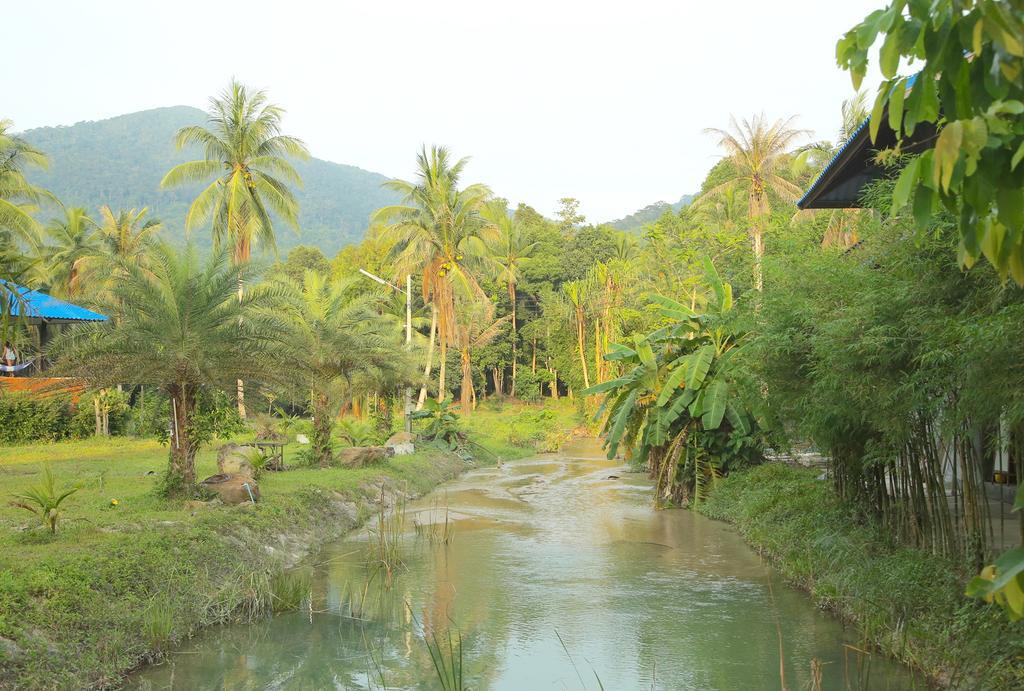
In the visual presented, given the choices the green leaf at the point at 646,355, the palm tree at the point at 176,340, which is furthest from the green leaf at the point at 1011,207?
the green leaf at the point at 646,355

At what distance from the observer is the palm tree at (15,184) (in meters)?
22.2

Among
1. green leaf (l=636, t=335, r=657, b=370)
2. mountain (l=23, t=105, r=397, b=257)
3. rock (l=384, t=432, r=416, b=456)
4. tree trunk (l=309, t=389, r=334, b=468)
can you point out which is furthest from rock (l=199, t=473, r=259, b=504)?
mountain (l=23, t=105, r=397, b=257)

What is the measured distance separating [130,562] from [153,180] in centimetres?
14033

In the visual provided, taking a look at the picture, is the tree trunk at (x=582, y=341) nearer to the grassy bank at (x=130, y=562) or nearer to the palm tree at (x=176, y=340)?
the grassy bank at (x=130, y=562)

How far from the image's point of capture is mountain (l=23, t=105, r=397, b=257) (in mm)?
122000

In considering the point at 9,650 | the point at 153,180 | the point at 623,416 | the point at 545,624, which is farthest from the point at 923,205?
the point at 153,180

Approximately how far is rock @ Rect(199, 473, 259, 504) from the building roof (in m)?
9.35

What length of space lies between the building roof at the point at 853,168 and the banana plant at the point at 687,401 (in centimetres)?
348

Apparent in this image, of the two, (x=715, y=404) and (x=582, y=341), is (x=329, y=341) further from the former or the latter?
(x=582, y=341)

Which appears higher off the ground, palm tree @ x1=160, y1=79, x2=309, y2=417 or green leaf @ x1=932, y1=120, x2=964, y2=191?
palm tree @ x1=160, y1=79, x2=309, y2=417

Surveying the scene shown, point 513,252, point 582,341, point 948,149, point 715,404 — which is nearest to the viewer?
point 948,149

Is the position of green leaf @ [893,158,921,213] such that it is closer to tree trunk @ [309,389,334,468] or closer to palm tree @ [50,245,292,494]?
→ palm tree @ [50,245,292,494]

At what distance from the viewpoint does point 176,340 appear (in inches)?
493

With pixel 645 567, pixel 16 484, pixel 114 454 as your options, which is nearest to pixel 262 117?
pixel 114 454
